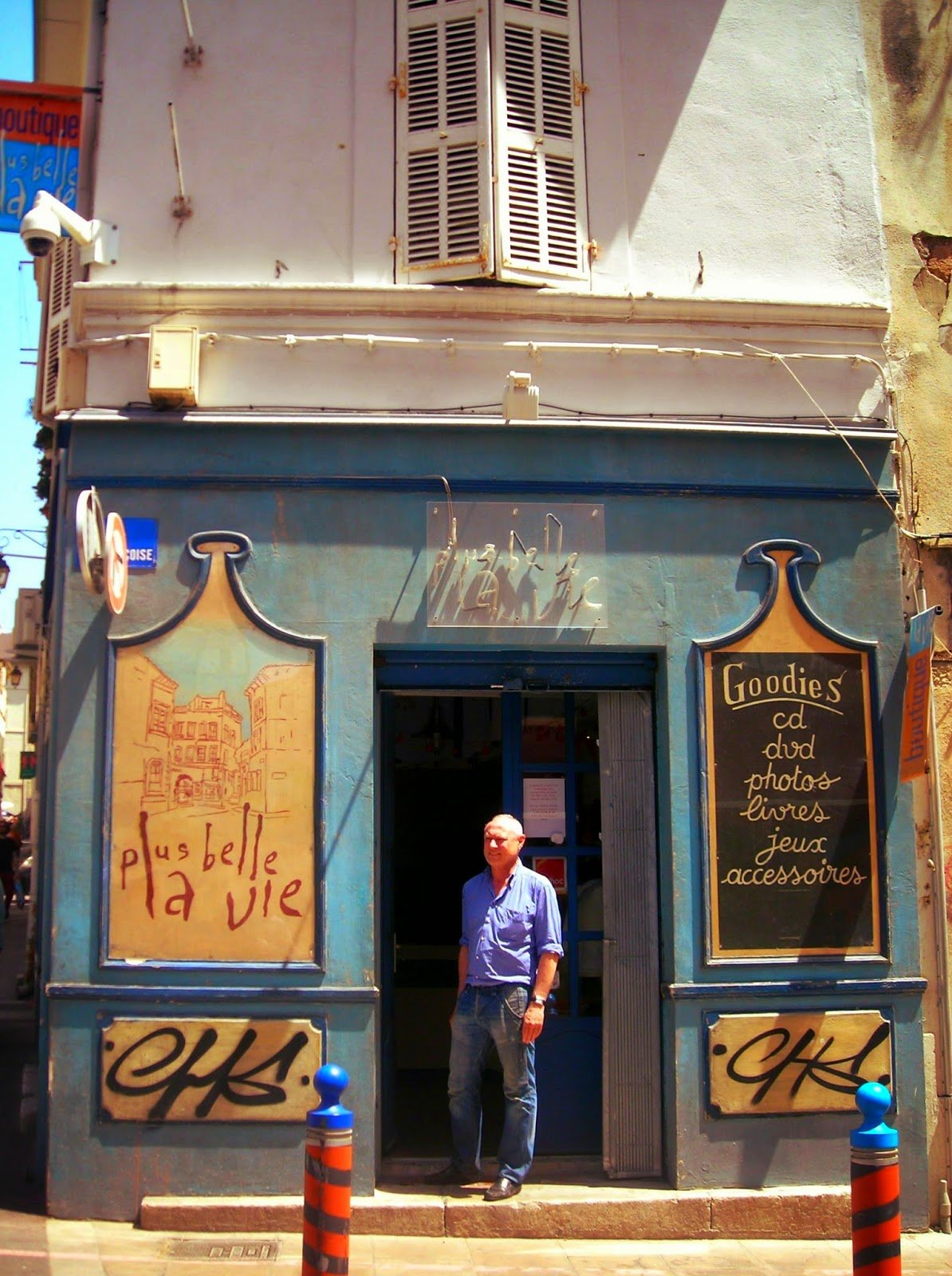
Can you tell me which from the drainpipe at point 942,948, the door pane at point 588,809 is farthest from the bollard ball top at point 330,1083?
the drainpipe at point 942,948

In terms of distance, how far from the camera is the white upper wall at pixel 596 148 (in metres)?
6.95

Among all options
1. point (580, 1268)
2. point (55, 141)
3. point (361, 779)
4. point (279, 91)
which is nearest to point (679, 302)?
point (279, 91)

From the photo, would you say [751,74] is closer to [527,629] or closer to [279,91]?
[279,91]

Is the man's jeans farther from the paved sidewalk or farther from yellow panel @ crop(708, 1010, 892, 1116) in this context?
yellow panel @ crop(708, 1010, 892, 1116)

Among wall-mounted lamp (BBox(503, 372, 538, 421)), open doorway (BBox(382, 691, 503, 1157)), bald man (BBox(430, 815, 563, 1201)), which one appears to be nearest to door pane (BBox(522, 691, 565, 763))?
bald man (BBox(430, 815, 563, 1201))

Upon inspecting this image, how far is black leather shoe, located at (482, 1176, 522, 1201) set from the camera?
610cm

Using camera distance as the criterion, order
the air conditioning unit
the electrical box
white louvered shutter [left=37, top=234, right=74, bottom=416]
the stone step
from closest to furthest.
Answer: the stone step → the electrical box → white louvered shutter [left=37, top=234, right=74, bottom=416] → the air conditioning unit

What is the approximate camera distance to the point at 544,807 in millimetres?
7031

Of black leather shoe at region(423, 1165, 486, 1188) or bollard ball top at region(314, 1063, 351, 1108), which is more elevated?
bollard ball top at region(314, 1063, 351, 1108)

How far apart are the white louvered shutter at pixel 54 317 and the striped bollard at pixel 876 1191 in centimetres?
649

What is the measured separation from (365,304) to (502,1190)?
15.3ft

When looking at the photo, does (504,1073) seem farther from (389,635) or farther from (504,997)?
(389,635)

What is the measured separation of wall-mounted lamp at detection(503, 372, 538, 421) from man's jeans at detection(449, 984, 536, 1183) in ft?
9.73

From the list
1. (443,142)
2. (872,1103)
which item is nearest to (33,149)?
(443,142)
